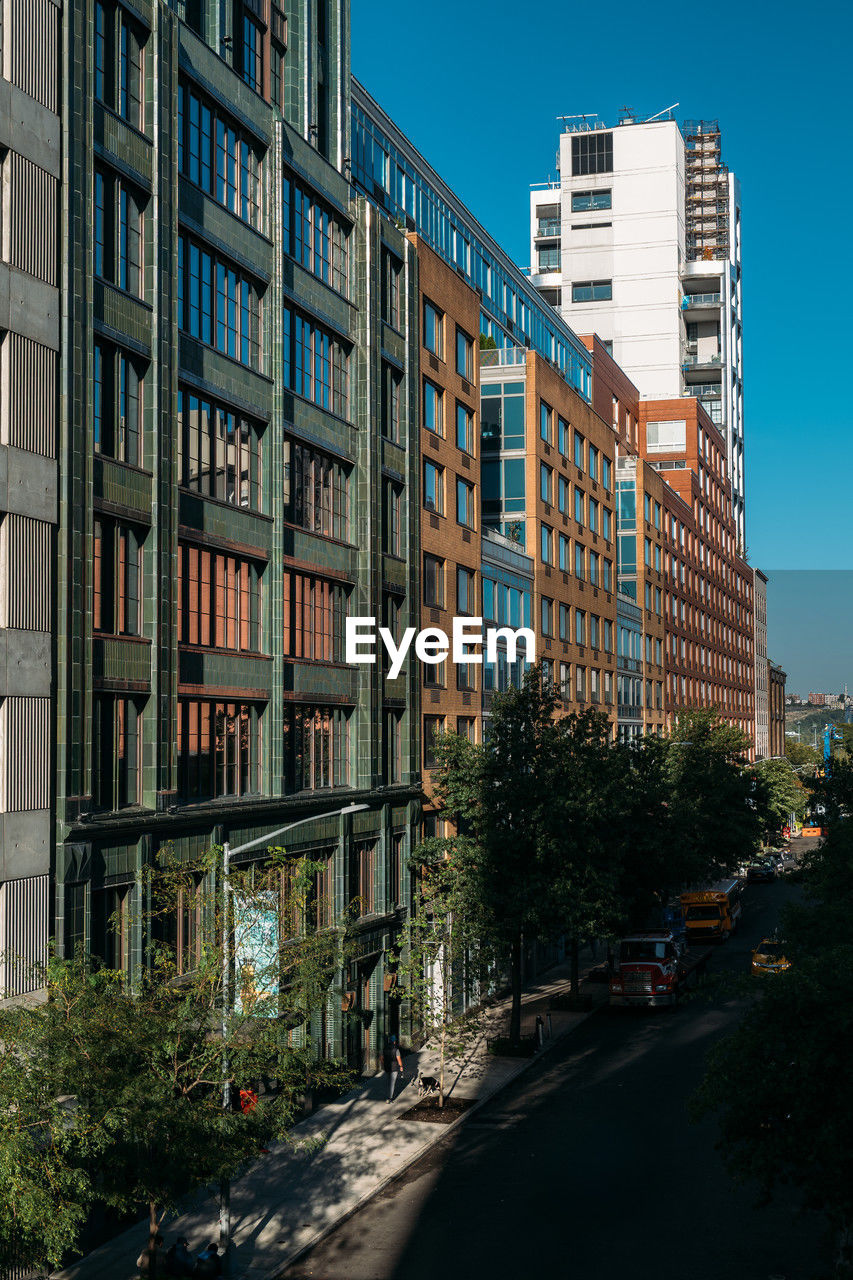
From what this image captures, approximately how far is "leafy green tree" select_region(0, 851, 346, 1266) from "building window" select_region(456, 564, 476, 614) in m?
27.3

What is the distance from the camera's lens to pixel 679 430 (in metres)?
129

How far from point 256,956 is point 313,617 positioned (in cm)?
1723

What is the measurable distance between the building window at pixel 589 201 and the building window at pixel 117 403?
122515mm

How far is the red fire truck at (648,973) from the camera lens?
50.5 m

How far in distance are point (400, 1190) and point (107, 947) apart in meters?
8.15

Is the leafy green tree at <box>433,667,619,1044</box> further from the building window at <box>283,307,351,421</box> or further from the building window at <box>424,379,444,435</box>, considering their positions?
the building window at <box>283,307,351,421</box>

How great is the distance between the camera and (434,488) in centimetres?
5081

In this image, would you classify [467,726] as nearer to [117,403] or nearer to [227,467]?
[227,467]

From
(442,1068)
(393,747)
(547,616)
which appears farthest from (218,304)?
(547,616)

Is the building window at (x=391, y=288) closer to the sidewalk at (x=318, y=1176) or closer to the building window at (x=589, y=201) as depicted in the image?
the sidewalk at (x=318, y=1176)

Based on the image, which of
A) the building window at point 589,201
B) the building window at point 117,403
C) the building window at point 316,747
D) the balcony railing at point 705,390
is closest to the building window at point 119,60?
the building window at point 117,403

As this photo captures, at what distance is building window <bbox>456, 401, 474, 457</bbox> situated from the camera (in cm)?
5375

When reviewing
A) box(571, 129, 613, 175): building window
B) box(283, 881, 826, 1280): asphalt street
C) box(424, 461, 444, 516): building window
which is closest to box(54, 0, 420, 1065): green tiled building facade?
box(424, 461, 444, 516): building window

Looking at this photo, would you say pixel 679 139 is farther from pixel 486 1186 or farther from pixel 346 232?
pixel 486 1186
